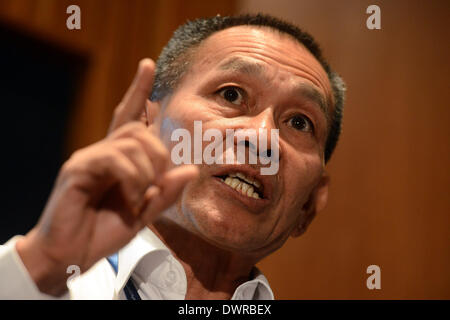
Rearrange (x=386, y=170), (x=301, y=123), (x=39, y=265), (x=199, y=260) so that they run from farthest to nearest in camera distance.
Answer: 1. (x=386, y=170)
2. (x=301, y=123)
3. (x=199, y=260)
4. (x=39, y=265)

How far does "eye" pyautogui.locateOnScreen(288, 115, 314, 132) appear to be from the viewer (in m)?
1.04

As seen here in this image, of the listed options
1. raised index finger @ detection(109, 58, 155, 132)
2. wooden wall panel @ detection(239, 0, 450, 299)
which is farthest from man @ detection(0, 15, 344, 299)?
wooden wall panel @ detection(239, 0, 450, 299)

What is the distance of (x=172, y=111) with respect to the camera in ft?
3.16

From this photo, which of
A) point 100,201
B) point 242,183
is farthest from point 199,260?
point 100,201

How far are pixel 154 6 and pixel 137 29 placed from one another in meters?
0.11

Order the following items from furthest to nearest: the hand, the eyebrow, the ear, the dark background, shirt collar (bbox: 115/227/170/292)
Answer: the dark background
the ear
the eyebrow
shirt collar (bbox: 115/227/170/292)
the hand

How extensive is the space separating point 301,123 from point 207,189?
1.02 ft

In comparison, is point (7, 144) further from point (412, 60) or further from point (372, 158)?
point (412, 60)

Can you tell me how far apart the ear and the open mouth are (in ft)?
0.88

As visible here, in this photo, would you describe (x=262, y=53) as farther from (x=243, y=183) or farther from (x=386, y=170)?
(x=386, y=170)

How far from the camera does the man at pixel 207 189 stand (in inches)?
21.9

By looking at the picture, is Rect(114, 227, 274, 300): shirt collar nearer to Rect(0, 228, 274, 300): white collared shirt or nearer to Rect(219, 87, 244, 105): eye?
Rect(0, 228, 274, 300): white collared shirt

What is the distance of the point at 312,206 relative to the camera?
45.1 inches

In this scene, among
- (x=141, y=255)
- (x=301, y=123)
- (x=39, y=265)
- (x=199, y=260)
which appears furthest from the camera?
(x=301, y=123)
